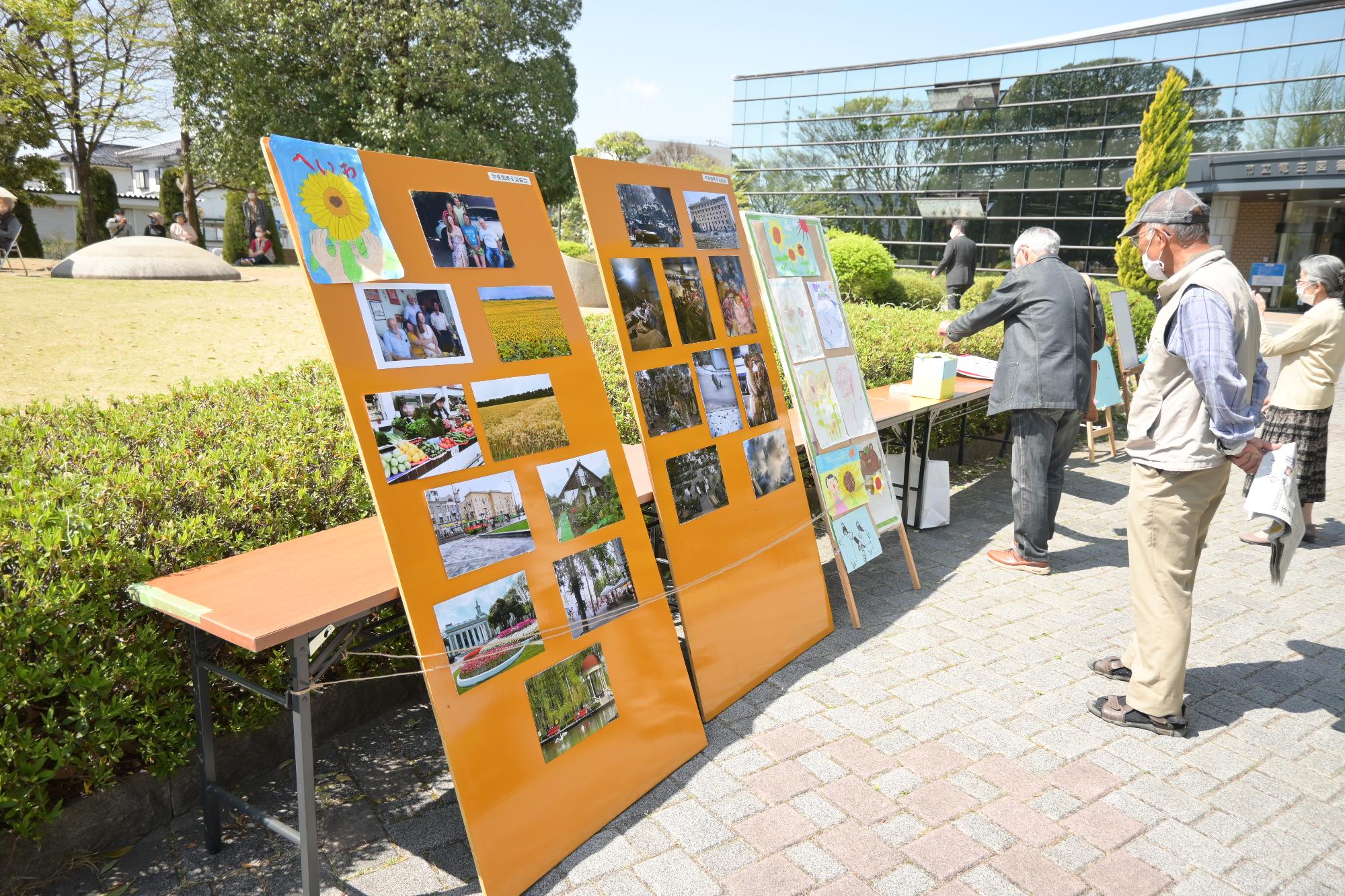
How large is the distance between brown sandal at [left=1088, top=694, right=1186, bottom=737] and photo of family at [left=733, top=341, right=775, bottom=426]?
6.44 ft

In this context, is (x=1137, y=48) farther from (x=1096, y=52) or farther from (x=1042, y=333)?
(x=1042, y=333)

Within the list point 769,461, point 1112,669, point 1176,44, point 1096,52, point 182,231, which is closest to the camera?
point 1112,669

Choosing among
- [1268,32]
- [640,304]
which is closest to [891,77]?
[1268,32]

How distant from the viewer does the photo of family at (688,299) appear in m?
3.65

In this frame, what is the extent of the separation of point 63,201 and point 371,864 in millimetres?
56124

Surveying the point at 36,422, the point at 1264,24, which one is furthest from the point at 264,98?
the point at 1264,24

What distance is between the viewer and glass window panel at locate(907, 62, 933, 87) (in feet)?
96.4

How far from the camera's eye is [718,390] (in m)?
3.83

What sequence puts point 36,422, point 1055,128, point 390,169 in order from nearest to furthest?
point 390,169 < point 36,422 < point 1055,128

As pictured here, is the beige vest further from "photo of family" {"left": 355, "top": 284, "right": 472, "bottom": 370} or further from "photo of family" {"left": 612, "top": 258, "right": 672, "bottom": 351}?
"photo of family" {"left": 355, "top": 284, "right": 472, "bottom": 370}

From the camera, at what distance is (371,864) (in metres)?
2.72

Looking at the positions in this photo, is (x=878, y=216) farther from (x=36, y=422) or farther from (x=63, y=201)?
(x=63, y=201)

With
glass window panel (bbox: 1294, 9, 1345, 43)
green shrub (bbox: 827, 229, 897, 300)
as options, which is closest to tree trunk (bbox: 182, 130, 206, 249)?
green shrub (bbox: 827, 229, 897, 300)

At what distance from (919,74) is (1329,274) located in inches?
1086
